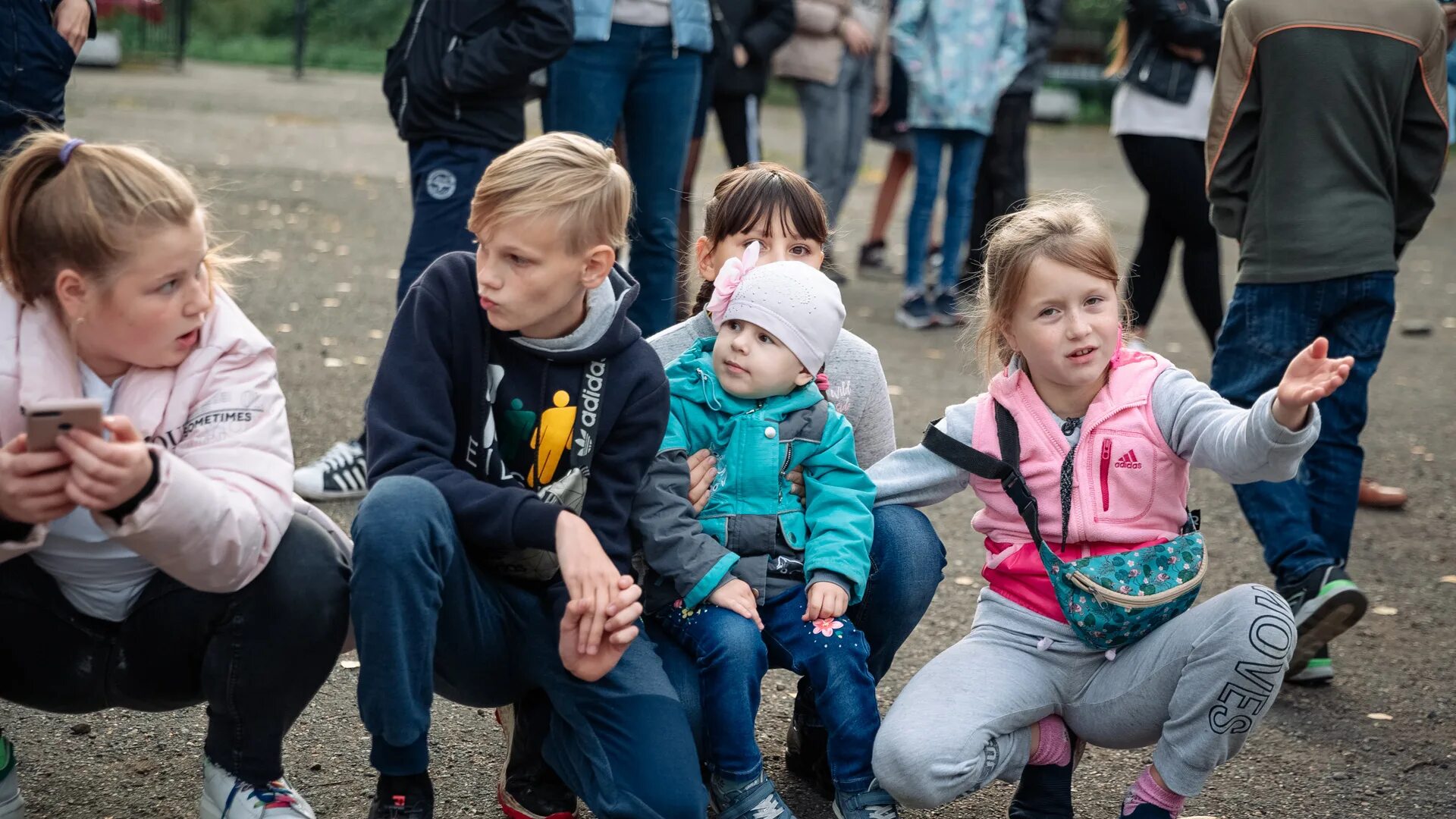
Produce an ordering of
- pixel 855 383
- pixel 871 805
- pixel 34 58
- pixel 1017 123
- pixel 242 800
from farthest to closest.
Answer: pixel 1017 123 < pixel 34 58 < pixel 855 383 < pixel 871 805 < pixel 242 800

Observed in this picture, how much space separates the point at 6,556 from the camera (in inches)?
86.5

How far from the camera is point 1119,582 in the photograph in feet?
8.73

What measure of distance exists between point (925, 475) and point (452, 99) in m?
2.09

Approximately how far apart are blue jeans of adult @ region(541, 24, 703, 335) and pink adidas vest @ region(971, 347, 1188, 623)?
94.5 inches

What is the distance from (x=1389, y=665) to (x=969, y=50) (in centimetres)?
415

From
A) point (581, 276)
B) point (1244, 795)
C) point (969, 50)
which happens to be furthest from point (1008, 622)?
point (969, 50)

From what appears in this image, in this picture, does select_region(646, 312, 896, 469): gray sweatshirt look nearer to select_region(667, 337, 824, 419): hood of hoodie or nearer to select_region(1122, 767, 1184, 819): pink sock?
select_region(667, 337, 824, 419): hood of hoodie

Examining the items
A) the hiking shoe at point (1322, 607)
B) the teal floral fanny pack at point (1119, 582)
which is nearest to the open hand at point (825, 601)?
the teal floral fanny pack at point (1119, 582)

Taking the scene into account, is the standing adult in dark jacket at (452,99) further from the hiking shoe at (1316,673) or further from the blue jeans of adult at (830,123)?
the blue jeans of adult at (830,123)

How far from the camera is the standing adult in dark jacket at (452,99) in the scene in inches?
165

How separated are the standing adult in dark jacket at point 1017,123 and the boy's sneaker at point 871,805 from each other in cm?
514

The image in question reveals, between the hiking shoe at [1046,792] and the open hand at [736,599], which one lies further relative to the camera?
the hiking shoe at [1046,792]

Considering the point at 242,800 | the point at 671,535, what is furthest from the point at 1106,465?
the point at 242,800

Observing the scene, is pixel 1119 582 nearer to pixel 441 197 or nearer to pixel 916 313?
pixel 441 197
